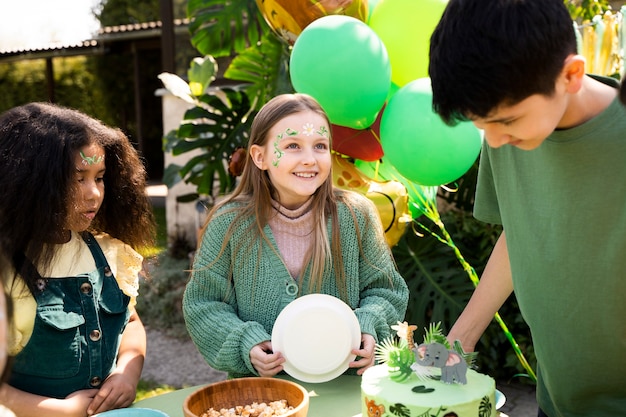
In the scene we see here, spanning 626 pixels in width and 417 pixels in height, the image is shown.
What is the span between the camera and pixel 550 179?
141 centimetres

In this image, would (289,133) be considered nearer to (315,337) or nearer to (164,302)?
(315,337)

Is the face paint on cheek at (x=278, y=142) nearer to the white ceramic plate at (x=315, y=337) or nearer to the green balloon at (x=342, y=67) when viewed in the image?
the white ceramic plate at (x=315, y=337)

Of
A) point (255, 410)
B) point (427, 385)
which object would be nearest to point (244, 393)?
point (255, 410)

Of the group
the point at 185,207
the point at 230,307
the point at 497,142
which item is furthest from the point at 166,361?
the point at 497,142

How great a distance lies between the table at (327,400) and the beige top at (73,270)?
323 millimetres

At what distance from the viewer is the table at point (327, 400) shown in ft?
5.36

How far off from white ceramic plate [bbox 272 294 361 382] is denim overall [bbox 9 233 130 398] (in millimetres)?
481

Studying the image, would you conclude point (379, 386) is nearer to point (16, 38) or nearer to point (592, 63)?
point (592, 63)

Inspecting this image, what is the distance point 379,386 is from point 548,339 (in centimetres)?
39

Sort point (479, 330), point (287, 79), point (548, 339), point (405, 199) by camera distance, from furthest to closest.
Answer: point (287, 79) → point (405, 199) → point (479, 330) → point (548, 339)

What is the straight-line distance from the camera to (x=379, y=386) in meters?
1.34

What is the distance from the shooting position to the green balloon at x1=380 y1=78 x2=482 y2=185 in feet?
8.41

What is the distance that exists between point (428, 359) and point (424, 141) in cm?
134

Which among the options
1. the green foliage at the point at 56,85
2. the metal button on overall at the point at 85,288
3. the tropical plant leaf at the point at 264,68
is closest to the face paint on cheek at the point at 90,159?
the metal button on overall at the point at 85,288
